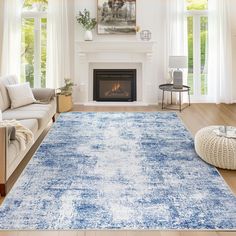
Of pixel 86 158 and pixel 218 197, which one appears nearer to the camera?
pixel 218 197

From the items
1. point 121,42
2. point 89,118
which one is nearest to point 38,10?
point 121,42

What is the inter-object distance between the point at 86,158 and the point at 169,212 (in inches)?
63.5

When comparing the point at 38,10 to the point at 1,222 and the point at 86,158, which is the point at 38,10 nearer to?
the point at 86,158

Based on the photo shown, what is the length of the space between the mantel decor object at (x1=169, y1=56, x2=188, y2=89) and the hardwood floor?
552mm

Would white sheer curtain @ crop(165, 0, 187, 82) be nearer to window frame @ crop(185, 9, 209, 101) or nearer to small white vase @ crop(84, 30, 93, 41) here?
window frame @ crop(185, 9, 209, 101)

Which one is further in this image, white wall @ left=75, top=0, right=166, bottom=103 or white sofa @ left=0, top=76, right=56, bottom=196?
white wall @ left=75, top=0, right=166, bottom=103

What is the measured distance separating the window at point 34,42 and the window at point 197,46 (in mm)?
3112

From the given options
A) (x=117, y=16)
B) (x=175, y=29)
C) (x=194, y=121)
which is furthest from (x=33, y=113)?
(x=175, y=29)

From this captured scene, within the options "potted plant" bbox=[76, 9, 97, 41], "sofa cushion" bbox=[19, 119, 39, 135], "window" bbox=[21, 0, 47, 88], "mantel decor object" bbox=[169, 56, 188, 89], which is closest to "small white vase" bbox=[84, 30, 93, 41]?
"potted plant" bbox=[76, 9, 97, 41]

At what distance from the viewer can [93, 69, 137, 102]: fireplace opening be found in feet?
26.5

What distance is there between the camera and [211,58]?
26.1 ft

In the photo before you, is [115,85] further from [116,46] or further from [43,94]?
[43,94]

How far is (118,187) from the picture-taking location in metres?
3.53

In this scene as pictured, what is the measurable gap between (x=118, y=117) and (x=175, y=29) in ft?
8.00
